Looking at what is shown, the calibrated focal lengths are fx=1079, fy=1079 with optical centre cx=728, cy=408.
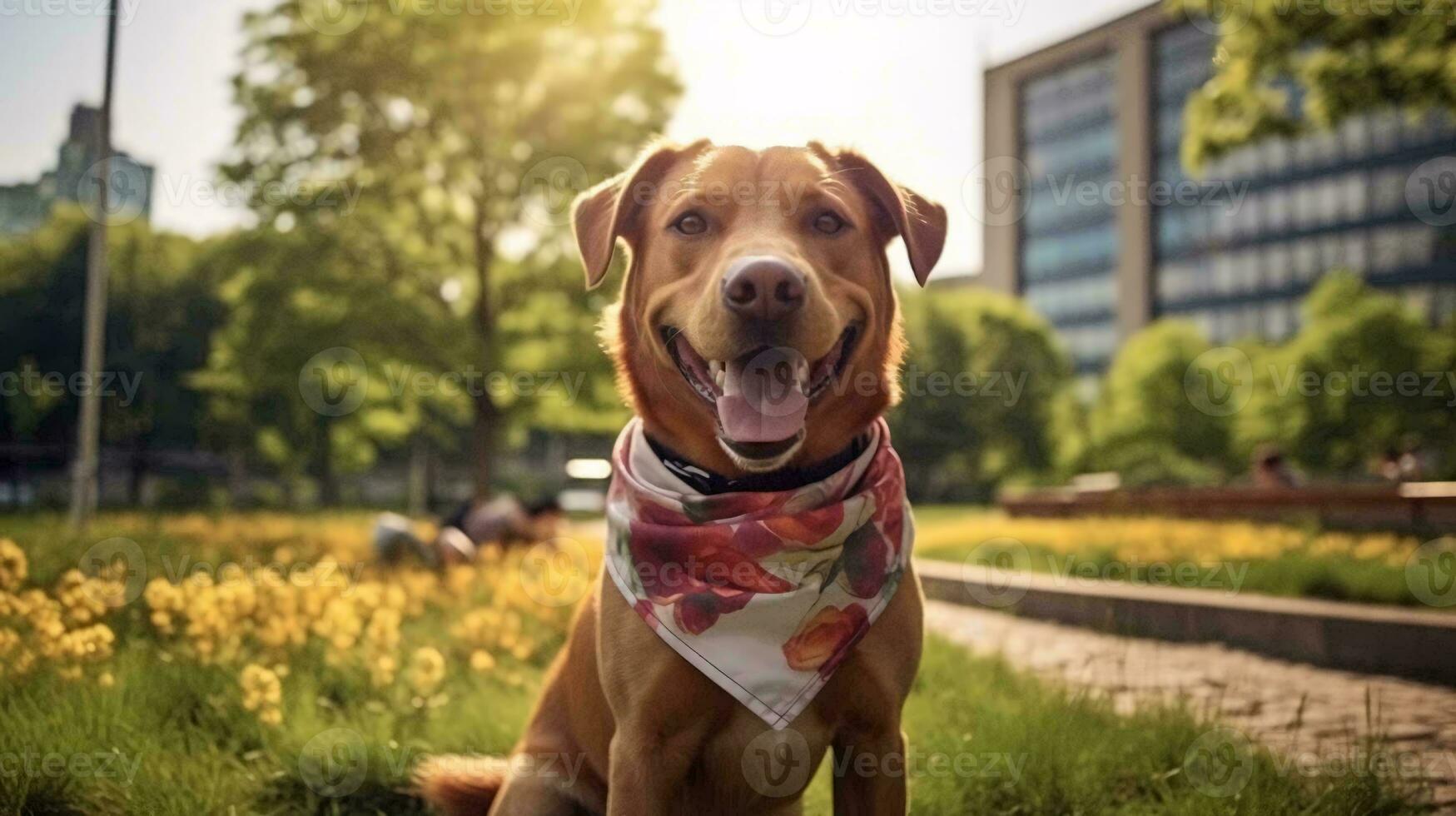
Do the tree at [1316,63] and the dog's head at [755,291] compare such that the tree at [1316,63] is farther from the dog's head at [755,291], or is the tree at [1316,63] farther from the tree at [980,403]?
the tree at [980,403]

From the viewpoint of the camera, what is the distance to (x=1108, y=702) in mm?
5023

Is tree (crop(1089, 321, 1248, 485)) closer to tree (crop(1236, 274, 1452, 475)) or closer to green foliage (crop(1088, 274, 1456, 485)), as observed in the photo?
green foliage (crop(1088, 274, 1456, 485))

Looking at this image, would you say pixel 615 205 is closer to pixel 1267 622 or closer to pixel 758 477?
pixel 758 477

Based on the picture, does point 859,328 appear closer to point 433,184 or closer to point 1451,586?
point 1451,586

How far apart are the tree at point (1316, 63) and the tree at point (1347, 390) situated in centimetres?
2485

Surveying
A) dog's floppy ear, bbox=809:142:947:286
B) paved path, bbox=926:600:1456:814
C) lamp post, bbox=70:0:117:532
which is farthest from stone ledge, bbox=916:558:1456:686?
lamp post, bbox=70:0:117:532

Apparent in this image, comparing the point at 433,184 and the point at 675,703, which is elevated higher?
the point at 433,184

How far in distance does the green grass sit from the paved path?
44 cm

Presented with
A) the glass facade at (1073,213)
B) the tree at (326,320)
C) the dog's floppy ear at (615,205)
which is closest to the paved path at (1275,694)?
the dog's floppy ear at (615,205)

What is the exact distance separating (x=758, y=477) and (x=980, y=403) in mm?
57858

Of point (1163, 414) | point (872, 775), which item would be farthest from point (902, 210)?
point (1163, 414)

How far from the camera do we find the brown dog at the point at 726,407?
2943mm

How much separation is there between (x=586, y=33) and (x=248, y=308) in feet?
21.9

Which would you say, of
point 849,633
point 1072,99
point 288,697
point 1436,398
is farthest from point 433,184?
point 1072,99
